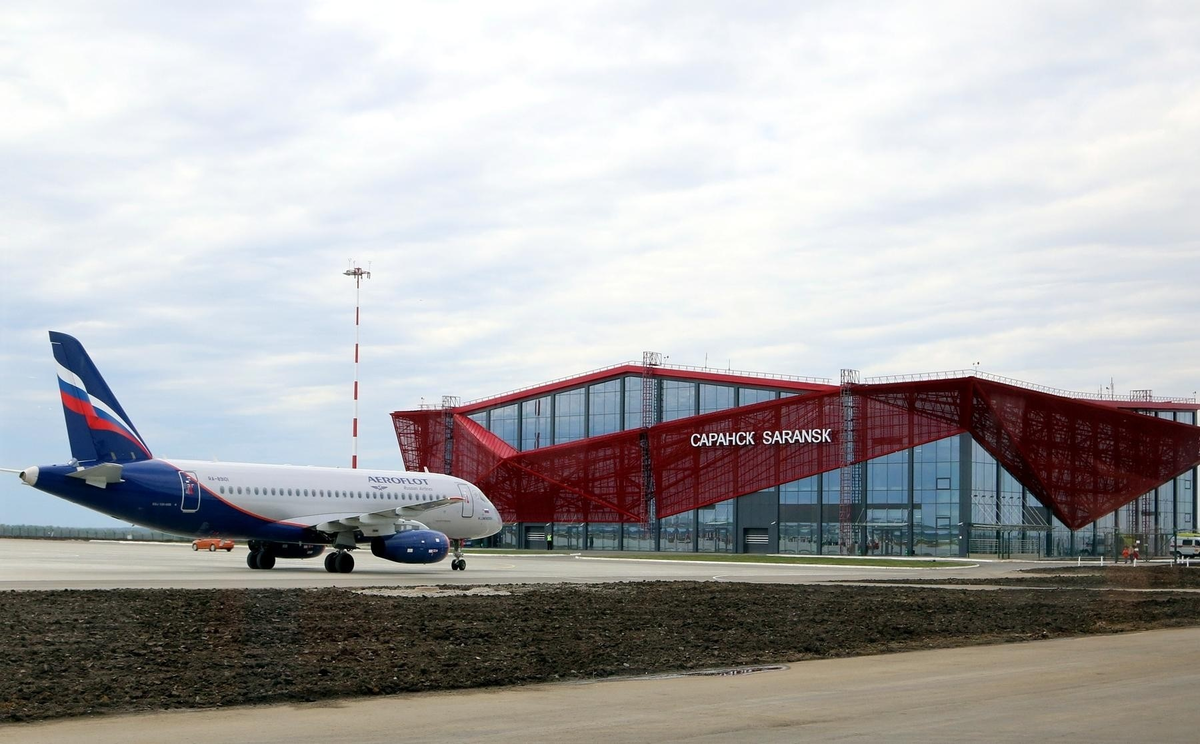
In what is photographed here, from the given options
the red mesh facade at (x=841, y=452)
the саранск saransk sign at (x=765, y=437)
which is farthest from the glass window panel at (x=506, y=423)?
the саранск saransk sign at (x=765, y=437)

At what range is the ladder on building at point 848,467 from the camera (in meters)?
72.2

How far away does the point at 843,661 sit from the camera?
15.6 m

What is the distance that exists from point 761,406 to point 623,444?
10.2 metres

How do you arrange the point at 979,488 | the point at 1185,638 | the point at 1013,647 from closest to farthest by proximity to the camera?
the point at 1013,647 → the point at 1185,638 → the point at 979,488

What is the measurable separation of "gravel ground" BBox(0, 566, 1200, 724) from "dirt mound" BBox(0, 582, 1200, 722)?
36 mm

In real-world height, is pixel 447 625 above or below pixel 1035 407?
below

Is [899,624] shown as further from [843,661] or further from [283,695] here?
[283,695]

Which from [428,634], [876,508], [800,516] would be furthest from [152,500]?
[800,516]

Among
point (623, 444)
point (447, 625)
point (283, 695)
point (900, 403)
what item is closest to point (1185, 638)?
point (447, 625)

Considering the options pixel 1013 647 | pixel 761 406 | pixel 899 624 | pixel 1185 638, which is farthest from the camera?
pixel 761 406

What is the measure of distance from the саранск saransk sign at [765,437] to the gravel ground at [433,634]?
44.8 m

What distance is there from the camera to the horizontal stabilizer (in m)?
33.1

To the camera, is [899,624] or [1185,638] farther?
[899,624]

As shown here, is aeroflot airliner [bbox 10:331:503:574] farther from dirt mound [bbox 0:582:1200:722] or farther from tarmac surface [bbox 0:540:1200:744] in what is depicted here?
tarmac surface [bbox 0:540:1200:744]
